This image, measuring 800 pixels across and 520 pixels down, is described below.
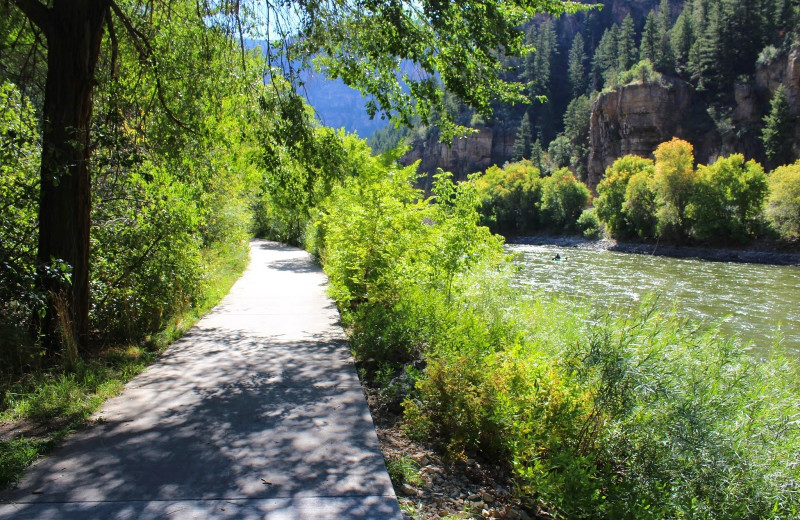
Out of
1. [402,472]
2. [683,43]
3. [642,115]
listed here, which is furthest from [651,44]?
[402,472]

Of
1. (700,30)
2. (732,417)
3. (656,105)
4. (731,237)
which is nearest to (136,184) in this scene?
(732,417)

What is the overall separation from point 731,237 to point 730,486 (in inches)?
2122

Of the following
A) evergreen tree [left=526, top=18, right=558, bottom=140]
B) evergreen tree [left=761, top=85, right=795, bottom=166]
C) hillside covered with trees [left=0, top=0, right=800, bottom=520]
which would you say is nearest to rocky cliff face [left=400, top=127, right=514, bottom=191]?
evergreen tree [left=526, top=18, right=558, bottom=140]

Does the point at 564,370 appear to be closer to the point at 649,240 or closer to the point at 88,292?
the point at 88,292

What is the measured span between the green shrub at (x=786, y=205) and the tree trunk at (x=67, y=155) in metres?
53.2

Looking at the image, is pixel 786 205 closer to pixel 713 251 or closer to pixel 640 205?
pixel 713 251

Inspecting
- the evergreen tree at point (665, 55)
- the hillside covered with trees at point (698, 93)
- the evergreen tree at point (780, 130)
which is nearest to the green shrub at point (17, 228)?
the hillside covered with trees at point (698, 93)

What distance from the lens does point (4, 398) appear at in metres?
4.88

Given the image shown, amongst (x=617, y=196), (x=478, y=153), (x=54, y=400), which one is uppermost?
(x=478, y=153)

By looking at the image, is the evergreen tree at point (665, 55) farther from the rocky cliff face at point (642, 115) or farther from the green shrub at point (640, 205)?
the green shrub at point (640, 205)

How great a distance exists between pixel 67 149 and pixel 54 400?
8.99 ft

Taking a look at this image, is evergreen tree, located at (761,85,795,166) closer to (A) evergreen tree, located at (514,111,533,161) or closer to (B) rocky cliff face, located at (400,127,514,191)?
Result: (A) evergreen tree, located at (514,111,533,161)

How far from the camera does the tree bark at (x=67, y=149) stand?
593cm

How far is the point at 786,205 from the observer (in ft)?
Result: 154
